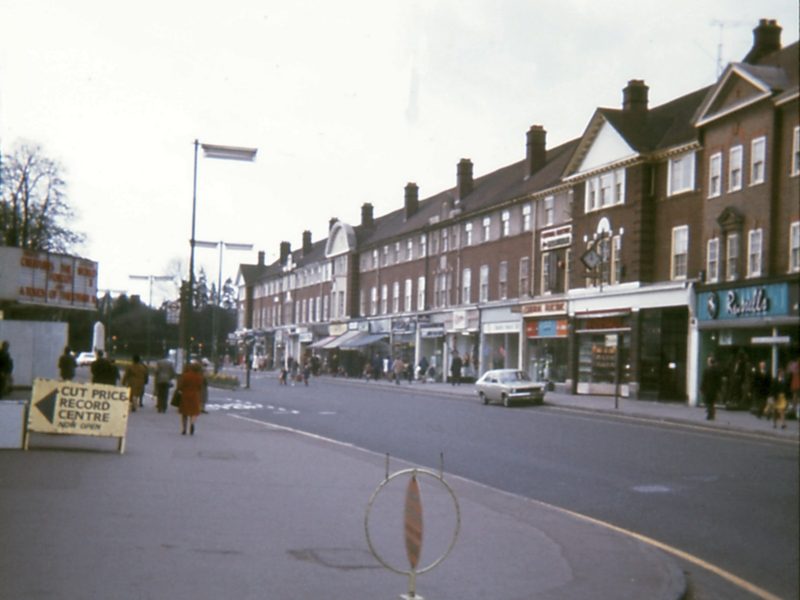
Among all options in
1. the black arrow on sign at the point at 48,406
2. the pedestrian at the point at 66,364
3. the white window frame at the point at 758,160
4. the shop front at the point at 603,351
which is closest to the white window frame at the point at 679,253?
the shop front at the point at 603,351

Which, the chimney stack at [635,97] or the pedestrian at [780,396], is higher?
the chimney stack at [635,97]

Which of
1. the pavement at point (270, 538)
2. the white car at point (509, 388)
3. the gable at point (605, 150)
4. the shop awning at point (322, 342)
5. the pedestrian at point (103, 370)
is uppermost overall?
the gable at point (605, 150)

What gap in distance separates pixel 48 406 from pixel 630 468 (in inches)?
366

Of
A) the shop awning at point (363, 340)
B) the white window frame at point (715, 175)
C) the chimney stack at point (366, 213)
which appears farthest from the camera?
the chimney stack at point (366, 213)

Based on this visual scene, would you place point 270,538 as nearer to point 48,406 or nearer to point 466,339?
point 48,406

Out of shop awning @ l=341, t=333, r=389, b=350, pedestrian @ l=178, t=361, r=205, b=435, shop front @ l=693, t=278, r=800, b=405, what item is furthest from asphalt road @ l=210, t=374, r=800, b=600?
shop awning @ l=341, t=333, r=389, b=350

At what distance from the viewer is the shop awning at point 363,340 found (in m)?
76.6

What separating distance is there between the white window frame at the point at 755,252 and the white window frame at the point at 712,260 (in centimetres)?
209

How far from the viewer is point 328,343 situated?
84562mm

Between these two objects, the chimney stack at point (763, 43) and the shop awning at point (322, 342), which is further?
the shop awning at point (322, 342)

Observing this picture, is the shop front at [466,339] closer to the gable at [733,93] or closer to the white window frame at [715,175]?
the white window frame at [715,175]

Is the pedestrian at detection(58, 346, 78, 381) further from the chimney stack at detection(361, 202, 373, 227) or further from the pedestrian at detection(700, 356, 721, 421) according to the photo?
the chimney stack at detection(361, 202, 373, 227)

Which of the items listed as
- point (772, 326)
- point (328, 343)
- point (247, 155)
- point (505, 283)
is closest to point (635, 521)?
point (247, 155)

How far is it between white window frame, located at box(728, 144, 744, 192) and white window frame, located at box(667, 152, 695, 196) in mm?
3342
